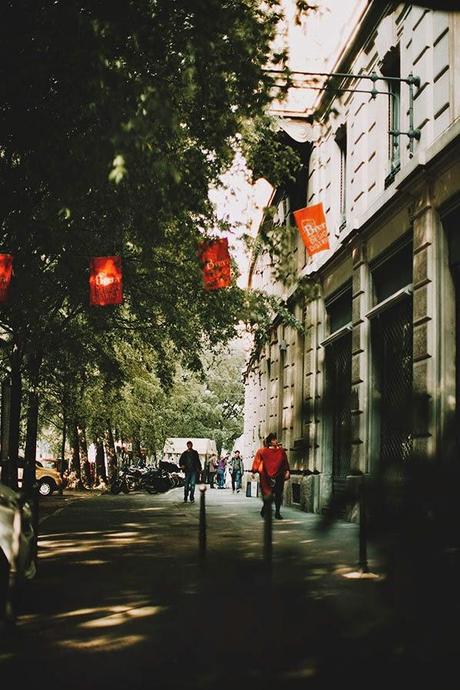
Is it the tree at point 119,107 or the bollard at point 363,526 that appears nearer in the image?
the bollard at point 363,526

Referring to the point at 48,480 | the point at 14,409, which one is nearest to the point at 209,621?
the point at 14,409

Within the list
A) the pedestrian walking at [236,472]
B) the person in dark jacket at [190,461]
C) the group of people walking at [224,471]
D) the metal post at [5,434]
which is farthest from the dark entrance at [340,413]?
the pedestrian walking at [236,472]

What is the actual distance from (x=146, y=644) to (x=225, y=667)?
0.91 m

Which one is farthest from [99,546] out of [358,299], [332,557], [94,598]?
[332,557]

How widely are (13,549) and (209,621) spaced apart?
5.33 feet

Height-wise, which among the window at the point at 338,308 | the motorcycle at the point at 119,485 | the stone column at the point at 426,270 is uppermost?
the stone column at the point at 426,270

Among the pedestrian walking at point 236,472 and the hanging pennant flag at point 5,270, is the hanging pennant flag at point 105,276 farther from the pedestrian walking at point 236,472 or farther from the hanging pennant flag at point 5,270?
the pedestrian walking at point 236,472

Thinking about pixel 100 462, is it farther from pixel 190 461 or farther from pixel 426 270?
pixel 426 270

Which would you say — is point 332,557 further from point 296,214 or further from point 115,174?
point 296,214

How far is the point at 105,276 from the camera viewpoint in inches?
609

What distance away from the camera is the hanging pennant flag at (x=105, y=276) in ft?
50.4

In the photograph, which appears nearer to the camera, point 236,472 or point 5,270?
point 5,270

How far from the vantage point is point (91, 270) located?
1542 centimetres

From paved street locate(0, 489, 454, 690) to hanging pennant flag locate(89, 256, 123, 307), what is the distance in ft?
20.3
